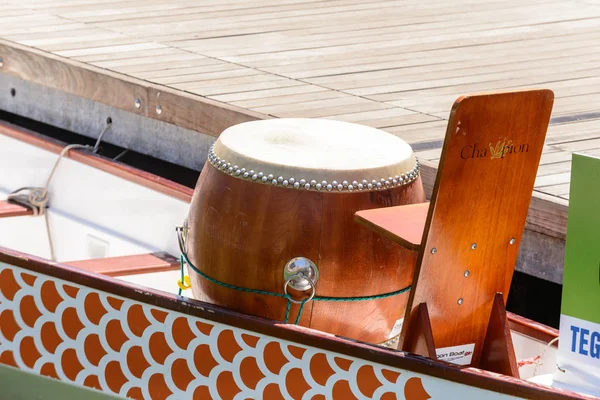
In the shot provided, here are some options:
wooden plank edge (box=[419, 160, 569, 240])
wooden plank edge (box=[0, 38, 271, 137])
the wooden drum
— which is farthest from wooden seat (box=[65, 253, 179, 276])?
wooden plank edge (box=[419, 160, 569, 240])

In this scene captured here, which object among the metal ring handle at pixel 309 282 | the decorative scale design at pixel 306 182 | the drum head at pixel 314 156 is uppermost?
the drum head at pixel 314 156

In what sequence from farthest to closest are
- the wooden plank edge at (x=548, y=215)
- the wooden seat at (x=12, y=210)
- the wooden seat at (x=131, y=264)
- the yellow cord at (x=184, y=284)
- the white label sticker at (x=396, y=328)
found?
the wooden seat at (x=12, y=210) < the wooden seat at (x=131, y=264) < the wooden plank edge at (x=548, y=215) < the yellow cord at (x=184, y=284) < the white label sticker at (x=396, y=328)

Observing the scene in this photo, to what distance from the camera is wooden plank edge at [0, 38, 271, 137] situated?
3275 mm

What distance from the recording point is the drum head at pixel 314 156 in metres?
1.96

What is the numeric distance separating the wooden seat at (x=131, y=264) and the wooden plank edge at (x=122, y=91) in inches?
19.9

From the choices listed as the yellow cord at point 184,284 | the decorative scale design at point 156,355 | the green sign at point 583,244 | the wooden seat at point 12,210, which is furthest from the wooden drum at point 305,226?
the wooden seat at point 12,210

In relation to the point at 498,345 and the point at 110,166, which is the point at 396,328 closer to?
the point at 498,345

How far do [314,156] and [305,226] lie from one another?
15 centimetres

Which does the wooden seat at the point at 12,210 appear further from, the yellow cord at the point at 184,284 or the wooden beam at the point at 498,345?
the wooden beam at the point at 498,345

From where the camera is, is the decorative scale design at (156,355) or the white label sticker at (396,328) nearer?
the decorative scale design at (156,355)

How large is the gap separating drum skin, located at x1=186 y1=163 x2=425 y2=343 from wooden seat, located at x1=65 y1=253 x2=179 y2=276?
72cm

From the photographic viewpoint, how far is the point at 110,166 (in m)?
3.21

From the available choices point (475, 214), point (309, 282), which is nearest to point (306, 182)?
point (309, 282)

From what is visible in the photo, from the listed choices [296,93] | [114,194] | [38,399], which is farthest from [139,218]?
[38,399]
